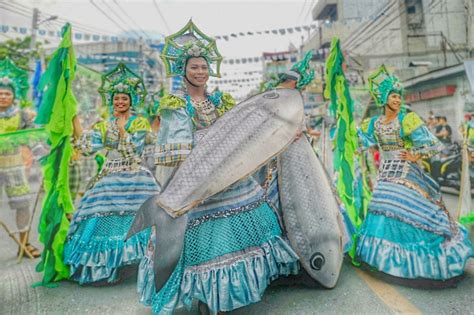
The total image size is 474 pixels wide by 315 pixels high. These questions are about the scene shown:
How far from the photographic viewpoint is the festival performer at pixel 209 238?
7.00ft

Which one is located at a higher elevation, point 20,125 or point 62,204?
point 20,125

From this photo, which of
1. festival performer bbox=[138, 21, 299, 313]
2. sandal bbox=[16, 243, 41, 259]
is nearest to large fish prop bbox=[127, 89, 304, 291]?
festival performer bbox=[138, 21, 299, 313]

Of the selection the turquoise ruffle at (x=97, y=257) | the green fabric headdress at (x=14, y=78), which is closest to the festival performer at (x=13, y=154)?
the green fabric headdress at (x=14, y=78)

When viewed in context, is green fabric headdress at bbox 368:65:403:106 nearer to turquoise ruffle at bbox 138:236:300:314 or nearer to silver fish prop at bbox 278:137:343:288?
silver fish prop at bbox 278:137:343:288

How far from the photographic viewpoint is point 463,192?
15.0 feet

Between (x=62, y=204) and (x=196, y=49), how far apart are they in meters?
2.07

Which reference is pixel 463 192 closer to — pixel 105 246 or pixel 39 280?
pixel 105 246

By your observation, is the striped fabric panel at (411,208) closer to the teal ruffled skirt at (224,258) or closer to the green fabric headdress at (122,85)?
the teal ruffled skirt at (224,258)

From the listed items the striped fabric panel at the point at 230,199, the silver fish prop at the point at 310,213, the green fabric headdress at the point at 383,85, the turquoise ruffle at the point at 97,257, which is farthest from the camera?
the green fabric headdress at the point at 383,85

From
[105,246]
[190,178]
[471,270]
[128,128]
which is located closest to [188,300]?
[190,178]

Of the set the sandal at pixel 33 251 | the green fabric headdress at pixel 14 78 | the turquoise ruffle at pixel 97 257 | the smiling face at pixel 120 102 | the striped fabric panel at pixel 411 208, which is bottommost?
the sandal at pixel 33 251

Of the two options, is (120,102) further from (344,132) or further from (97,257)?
(344,132)

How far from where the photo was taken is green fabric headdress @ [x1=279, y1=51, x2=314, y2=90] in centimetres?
283

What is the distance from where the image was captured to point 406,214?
121 inches
